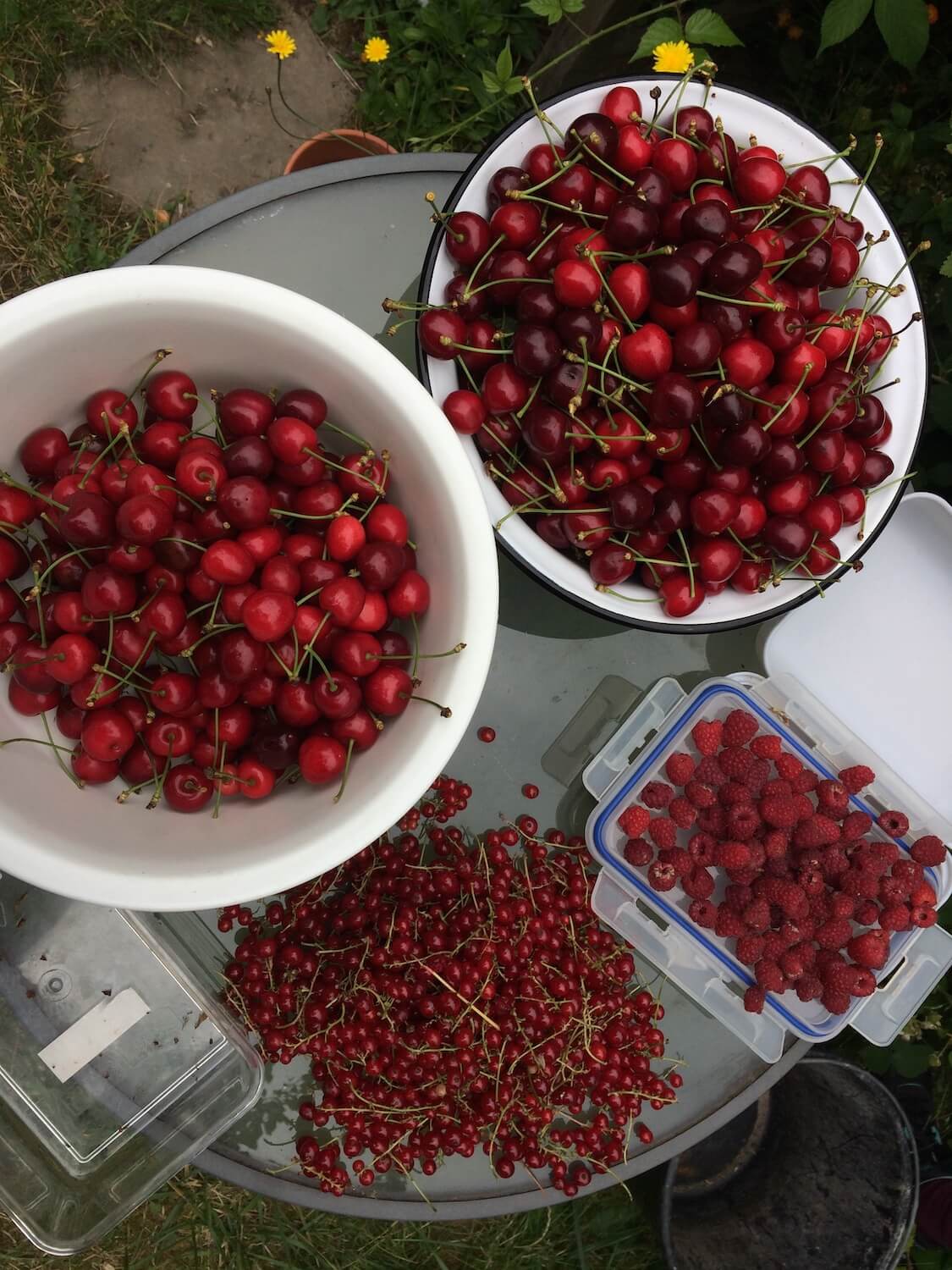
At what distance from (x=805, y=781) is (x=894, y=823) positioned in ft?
0.42

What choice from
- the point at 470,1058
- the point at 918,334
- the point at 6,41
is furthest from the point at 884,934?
the point at 6,41

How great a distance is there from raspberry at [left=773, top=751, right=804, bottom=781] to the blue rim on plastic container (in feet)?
0.15

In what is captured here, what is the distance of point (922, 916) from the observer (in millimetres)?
1061

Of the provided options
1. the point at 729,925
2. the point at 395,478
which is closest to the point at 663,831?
the point at 729,925

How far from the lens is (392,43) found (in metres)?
1.61

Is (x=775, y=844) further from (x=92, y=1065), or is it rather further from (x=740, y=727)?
(x=92, y=1065)

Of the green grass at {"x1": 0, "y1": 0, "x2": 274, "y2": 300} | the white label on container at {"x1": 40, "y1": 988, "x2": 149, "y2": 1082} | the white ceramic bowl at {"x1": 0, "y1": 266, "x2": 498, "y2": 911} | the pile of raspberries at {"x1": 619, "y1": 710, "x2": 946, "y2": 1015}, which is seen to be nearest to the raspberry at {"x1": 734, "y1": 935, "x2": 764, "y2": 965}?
the pile of raspberries at {"x1": 619, "y1": 710, "x2": 946, "y2": 1015}

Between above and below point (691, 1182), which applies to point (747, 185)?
above

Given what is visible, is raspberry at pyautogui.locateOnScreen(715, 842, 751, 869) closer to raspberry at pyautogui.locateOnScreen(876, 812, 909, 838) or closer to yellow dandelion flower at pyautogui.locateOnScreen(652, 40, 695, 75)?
raspberry at pyautogui.locateOnScreen(876, 812, 909, 838)

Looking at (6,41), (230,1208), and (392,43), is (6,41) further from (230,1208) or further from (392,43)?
(230,1208)

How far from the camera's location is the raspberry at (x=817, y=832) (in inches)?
40.8

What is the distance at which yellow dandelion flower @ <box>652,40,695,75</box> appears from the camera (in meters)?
1.19

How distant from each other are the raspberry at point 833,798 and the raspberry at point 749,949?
0.17 m

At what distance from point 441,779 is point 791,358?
0.58m
